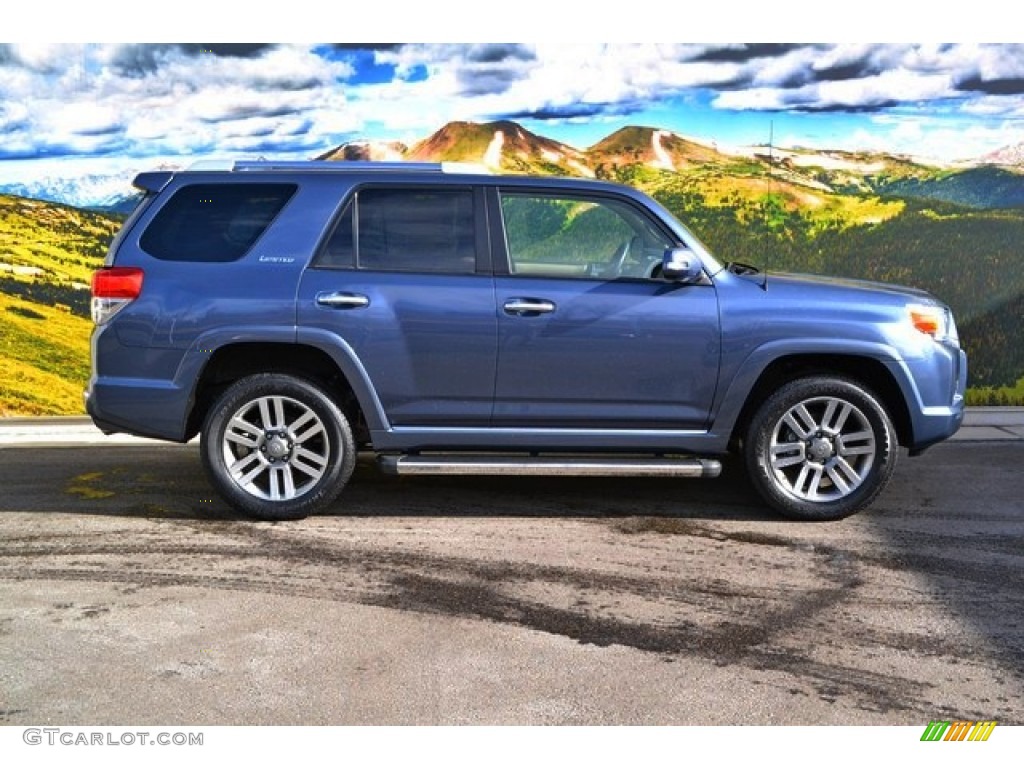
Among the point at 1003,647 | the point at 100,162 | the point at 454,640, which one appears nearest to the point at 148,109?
the point at 100,162

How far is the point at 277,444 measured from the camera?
6559 millimetres

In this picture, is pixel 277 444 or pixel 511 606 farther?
pixel 277 444

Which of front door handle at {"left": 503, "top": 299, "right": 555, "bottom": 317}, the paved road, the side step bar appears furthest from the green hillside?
front door handle at {"left": 503, "top": 299, "right": 555, "bottom": 317}

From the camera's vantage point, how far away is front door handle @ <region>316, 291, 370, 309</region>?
646cm

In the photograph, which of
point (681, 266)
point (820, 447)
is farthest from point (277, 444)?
point (820, 447)

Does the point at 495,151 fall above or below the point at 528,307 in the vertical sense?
above

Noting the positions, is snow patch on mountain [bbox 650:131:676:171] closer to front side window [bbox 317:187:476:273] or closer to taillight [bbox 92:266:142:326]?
front side window [bbox 317:187:476:273]

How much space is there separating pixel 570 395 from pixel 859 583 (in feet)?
5.76

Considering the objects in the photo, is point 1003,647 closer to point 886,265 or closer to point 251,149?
point 886,265
